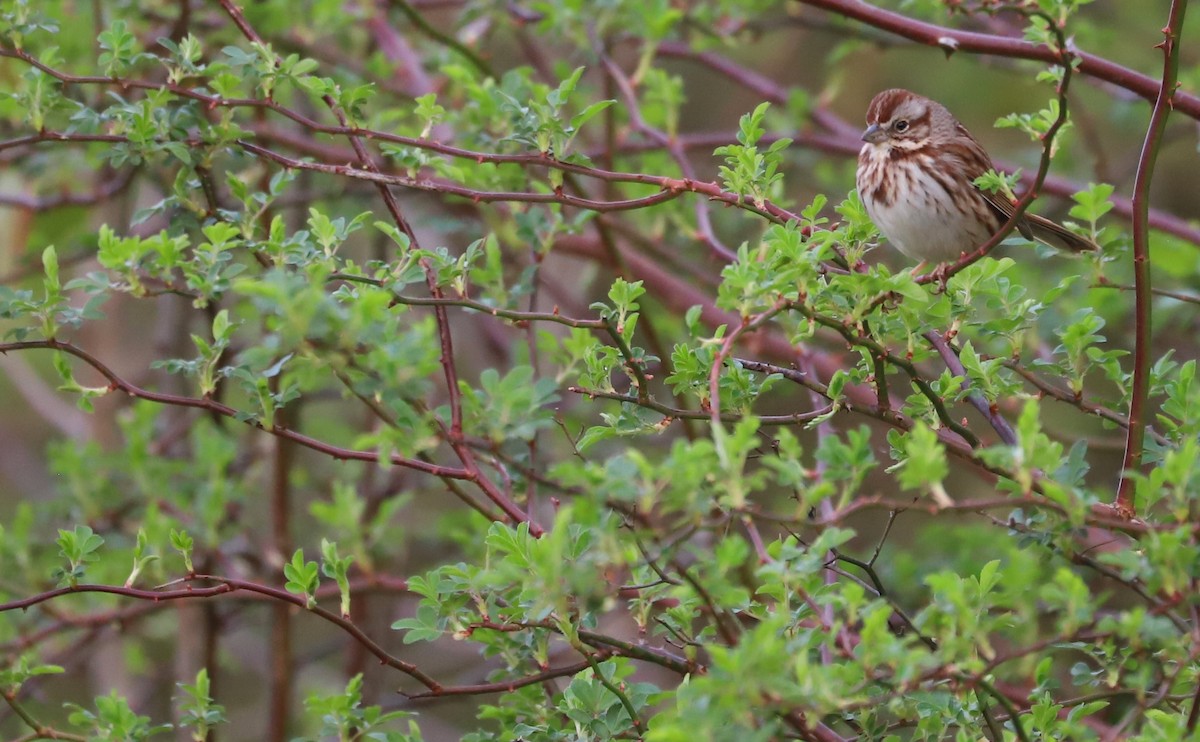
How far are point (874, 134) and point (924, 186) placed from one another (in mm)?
221

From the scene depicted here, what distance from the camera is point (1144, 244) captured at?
225 cm

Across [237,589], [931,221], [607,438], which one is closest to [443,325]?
[607,438]

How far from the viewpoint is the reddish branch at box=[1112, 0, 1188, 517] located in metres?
2.20

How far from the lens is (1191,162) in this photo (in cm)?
698

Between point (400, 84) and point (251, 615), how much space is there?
205cm

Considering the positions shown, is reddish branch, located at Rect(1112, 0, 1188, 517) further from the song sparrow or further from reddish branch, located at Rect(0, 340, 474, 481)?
the song sparrow

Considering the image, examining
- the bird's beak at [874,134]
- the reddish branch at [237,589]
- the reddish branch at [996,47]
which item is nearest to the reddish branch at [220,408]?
the reddish branch at [237,589]

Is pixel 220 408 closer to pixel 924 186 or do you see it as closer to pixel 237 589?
pixel 237 589

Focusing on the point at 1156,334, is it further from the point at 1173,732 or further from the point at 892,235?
the point at 1173,732

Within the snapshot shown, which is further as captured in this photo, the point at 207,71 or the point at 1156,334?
the point at 1156,334

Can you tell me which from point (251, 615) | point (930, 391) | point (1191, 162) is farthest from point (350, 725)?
point (1191, 162)

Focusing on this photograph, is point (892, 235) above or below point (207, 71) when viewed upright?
below

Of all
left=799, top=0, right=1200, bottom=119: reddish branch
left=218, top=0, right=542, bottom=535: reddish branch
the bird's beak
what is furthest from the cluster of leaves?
the bird's beak

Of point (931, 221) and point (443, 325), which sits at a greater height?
point (443, 325)
